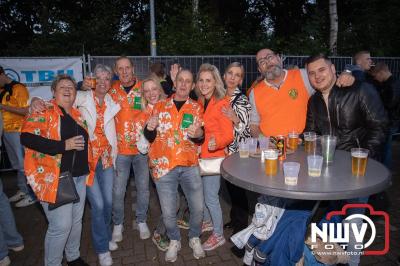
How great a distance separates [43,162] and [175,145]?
4.07 feet

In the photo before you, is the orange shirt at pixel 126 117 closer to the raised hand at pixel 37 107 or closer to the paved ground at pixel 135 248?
the raised hand at pixel 37 107

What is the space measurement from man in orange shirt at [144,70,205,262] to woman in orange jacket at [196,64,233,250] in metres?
0.14

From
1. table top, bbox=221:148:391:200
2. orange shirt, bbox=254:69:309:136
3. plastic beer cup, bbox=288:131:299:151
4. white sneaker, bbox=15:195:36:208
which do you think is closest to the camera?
table top, bbox=221:148:391:200

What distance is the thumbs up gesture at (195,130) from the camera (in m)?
3.03

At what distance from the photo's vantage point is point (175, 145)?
10.5 ft

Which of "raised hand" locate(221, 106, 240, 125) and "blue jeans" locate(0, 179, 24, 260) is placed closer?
"raised hand" locate(221, 106, 240, 125)

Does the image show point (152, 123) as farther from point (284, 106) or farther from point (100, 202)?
point (284, 106)

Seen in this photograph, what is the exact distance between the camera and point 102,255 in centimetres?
349

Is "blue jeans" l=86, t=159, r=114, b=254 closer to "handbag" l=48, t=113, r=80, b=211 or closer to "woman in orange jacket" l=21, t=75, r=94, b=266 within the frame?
"woman in orange jacket" l=21, t=75, r=94, b=266

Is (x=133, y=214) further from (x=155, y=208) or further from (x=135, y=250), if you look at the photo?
(x=135, y=250)

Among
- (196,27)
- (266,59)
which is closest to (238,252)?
(266,59)

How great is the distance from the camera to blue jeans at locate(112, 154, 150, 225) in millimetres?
3764

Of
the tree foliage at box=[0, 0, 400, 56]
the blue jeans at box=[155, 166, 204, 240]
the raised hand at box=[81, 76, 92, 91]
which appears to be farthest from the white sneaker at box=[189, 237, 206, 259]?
the tree foliage at box=[0, 0, 400, 56]

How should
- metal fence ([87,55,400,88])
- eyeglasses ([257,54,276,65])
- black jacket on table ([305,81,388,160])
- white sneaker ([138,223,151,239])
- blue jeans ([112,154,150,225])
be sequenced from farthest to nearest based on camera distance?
metal fence ([87,55,400,88]) → white sneaker ([138,223,151,239]) → eyeglasses ([257,54,276,65]) → blue jeans ([112,154,150,225]) → black jacket on table ([305,81,388,160])
